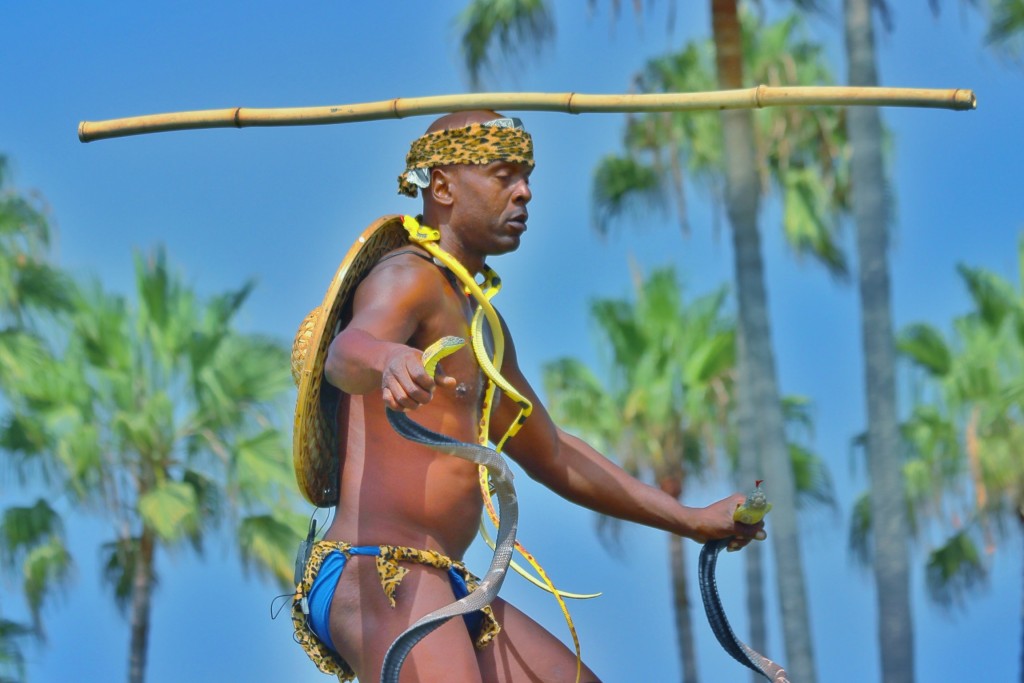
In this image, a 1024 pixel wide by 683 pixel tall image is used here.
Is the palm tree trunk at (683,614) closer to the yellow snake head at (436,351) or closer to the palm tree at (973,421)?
the palm tree at (973,421)

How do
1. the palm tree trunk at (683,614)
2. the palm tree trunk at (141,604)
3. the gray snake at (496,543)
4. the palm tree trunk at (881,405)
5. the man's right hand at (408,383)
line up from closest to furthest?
1. the man's right hand at (408,383)
2. the gray snake at (496,543)
3. the palm tree trunk at (881,405)
4. the palm tree trunk at (141,604)
5. the palm tree trunk at (683,614)

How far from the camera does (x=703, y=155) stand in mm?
20797

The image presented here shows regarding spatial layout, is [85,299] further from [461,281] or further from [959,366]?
[461,281]

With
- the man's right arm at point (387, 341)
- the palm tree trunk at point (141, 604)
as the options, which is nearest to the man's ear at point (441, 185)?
the man's right arm at point (387, 341)

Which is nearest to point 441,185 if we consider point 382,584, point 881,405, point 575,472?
point 575,472

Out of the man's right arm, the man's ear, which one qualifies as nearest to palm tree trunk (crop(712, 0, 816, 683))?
the man's ear

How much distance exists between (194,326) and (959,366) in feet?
22.0

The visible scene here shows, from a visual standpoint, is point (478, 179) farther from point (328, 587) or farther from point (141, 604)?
point (141, 604)

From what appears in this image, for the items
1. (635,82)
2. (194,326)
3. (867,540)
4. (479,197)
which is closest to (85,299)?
(194,326)

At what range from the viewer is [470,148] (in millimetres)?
5688

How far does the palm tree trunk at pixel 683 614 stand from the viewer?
66.2 ft

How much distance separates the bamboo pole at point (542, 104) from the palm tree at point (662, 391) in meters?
14.3

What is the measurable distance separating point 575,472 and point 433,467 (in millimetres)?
694

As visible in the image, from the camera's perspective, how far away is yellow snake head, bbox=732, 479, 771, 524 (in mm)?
5723
